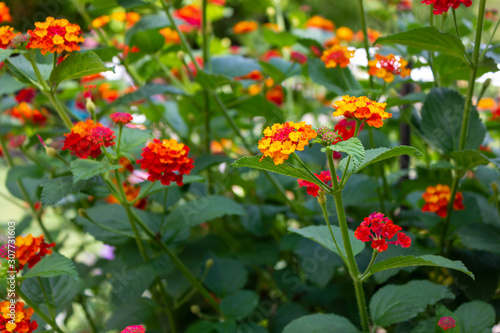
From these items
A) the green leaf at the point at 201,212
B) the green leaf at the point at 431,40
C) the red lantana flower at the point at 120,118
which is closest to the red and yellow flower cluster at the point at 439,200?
the green leaf at the point at 431,40

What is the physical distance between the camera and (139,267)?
0.87m

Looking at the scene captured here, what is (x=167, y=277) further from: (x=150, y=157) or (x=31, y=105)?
(x=31, y=105)

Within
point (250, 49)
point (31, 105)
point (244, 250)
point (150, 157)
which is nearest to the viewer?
point (150, 157)

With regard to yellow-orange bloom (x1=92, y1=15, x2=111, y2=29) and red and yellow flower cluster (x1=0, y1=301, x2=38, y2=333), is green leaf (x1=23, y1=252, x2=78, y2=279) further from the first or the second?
yellow-orange bloom (x1=92, y1=15, x2=111, y2=29)

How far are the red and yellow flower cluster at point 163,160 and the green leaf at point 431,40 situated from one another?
39 cm

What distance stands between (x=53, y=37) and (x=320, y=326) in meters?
0.62

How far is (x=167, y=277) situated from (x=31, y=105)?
791 mm

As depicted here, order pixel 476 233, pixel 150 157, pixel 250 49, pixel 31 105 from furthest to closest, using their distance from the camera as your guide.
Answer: pixel 250 49 < pixel 31 105 < pixel 476 233 < pixel 150 157

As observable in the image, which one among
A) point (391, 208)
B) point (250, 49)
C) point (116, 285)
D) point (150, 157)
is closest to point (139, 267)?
point (116, 285)

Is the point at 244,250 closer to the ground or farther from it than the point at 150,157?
closer to the ground

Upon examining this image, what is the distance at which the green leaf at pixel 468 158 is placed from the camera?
2.47 ft

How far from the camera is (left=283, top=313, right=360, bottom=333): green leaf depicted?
690 millimetres

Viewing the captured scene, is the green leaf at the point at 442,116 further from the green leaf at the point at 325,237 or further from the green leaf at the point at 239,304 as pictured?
the green leaf at the point at 239,304

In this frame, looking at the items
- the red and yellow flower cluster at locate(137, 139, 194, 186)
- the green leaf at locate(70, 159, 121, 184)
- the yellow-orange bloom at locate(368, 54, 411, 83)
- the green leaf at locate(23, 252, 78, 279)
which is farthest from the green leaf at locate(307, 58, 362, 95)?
the green leaf at locate(23, 252, 78, 279)
